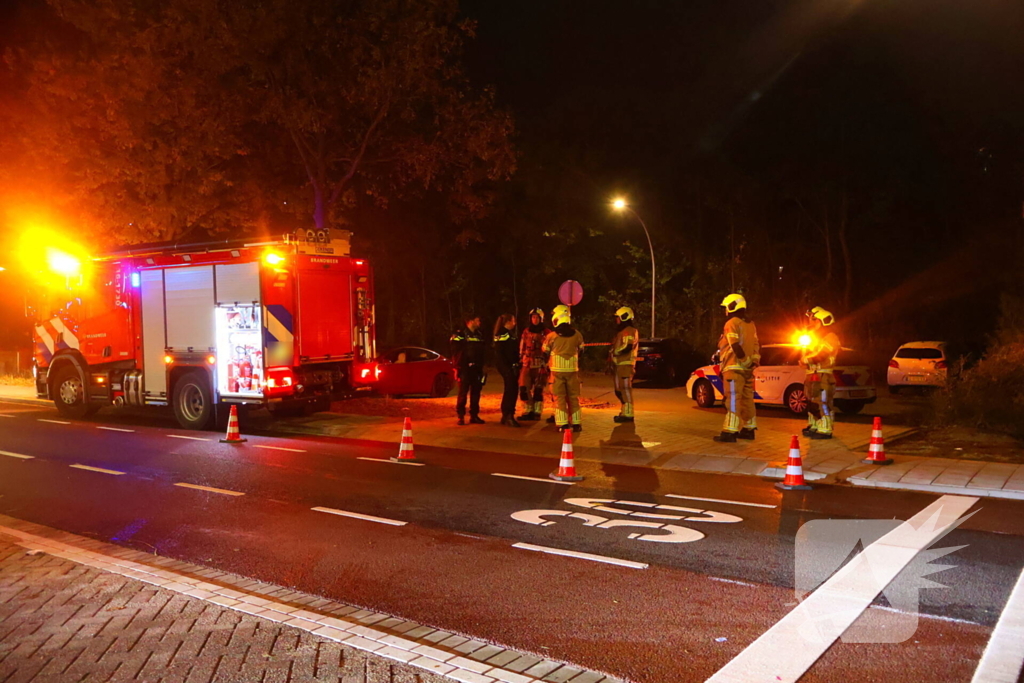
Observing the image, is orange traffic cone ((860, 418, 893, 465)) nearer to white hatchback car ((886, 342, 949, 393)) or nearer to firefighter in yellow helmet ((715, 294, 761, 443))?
firefighter in yellow helmet ((715, 294, 761, 443))

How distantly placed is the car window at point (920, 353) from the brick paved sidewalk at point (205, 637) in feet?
60.3

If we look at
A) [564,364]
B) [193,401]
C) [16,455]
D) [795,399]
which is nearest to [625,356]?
[564,364]

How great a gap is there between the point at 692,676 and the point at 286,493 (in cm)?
595

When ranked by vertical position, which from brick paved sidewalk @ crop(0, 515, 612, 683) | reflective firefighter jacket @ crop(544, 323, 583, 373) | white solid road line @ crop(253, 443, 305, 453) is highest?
reflective firefighter jacket @ crop(544, 323, 583, 373)

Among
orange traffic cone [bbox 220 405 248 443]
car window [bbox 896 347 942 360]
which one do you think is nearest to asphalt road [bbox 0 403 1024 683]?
orange traffic cone [bbox 220 405 248 443]

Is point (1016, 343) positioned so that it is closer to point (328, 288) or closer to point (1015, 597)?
point (1015, 597)

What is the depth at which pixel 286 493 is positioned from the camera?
9305mm

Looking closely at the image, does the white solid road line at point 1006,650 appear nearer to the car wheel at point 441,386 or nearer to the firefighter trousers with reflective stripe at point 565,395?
the firefighter trousers with reflective stripe at point 565,395

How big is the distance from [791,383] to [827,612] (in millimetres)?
11604

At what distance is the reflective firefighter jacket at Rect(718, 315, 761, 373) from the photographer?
11969 mm

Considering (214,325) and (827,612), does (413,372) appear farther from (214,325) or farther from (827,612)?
(827,612)

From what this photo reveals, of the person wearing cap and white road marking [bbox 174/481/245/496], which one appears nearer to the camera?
white road marking [bbox 174/481/245/496]

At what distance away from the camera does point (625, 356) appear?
13.9 meters

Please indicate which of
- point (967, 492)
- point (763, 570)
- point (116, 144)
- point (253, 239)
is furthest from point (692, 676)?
point (116, 144)
